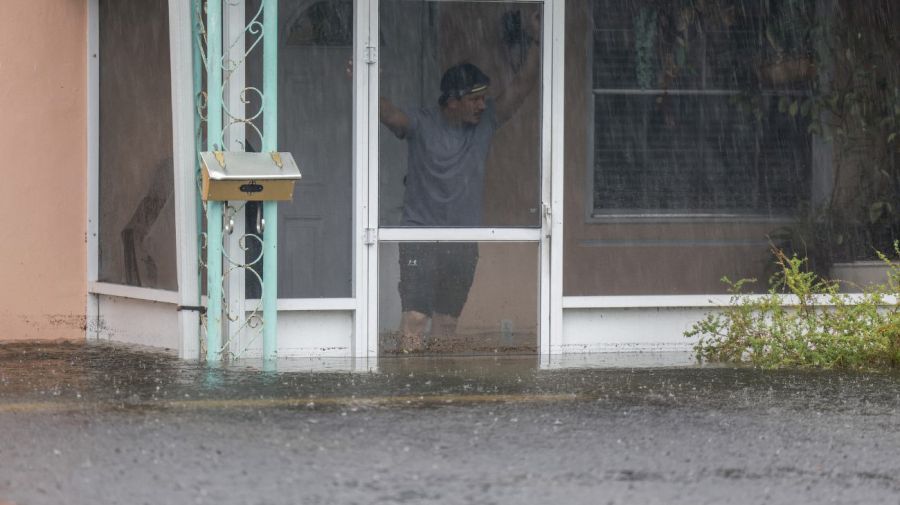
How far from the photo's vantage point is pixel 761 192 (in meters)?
9.29

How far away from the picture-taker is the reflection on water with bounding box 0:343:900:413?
6.62m

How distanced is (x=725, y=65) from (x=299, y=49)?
2.77 metres

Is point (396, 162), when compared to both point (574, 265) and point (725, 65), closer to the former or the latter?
point (574, 265)

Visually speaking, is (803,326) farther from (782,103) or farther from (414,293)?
(414,293)

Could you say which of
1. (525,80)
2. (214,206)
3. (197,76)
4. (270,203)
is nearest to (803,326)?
(525,80)

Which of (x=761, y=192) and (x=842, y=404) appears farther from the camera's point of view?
(x=761, y=192)

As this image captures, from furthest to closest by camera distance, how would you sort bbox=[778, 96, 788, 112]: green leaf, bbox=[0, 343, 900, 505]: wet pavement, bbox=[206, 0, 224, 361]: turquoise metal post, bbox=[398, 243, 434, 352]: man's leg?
1. bbox=[778, 96, 788, 112]: green leaf
2. bbox=[398, 243, 434, 352]: man's leg
3. bbox=[206, 0, 224, 361]: turquoise metal post
4. bbox=[0, 343, 900, 505]: wet pavement

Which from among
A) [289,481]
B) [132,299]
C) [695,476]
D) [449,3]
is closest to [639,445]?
[695,476]

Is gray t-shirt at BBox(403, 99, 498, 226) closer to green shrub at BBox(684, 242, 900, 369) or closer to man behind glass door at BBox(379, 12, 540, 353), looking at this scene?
man behind glass door at BBox(379, 12, 540, 353)

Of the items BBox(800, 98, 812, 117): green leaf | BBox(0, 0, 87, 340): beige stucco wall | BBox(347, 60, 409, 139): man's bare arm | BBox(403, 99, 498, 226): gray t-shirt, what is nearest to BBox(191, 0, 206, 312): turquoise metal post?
BBox(347, 60, 409, 139): man's bare arm

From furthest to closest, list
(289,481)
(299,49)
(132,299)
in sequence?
(132,299) < (299,49) < (289,481)

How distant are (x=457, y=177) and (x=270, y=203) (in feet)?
4.22

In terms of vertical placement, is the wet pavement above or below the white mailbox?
below

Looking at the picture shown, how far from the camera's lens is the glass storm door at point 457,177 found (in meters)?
8.54
